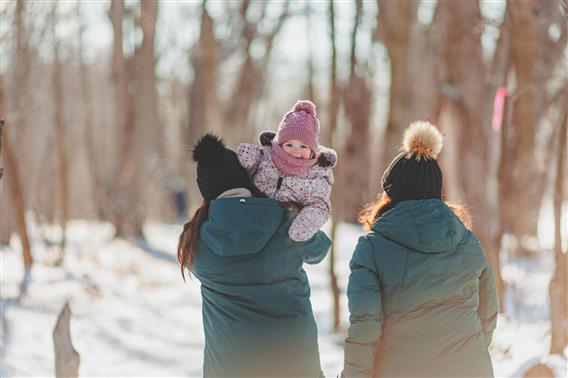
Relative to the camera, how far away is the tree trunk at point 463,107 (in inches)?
353

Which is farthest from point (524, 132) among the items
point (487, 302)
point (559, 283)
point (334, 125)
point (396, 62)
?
point (487, 302)

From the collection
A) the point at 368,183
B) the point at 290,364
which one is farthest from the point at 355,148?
the point at 290,364

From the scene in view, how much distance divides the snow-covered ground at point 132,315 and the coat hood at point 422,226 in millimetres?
2266

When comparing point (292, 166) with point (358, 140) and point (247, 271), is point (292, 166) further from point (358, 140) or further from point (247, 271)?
point (358, 140)

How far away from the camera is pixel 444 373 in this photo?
112 inches

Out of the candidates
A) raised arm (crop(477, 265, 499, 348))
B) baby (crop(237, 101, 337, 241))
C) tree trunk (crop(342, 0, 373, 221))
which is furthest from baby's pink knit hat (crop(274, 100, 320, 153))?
tree trunk (crop(342, 0, 373, 221))

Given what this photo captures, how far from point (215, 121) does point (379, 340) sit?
14.5m

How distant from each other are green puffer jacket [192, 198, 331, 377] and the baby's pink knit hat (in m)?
0.29

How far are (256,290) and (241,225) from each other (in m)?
0.27

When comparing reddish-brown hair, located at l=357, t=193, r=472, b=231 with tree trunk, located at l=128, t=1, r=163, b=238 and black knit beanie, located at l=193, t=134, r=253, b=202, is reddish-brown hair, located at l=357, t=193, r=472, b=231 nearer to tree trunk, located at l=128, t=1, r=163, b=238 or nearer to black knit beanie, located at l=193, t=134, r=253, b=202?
black knit beanie, located at l=193, t=134, r=253, b=202

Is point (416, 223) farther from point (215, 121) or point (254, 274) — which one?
point (215, 121)

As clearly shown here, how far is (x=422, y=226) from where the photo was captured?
9.12 feet

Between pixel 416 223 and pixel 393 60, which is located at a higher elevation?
pixel 393 60

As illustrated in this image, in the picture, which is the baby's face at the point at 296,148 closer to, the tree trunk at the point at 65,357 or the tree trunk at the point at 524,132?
the tree trunk at the point at 65,357
